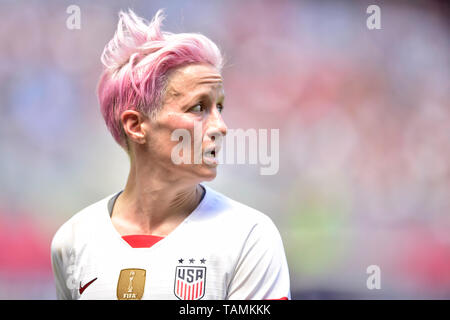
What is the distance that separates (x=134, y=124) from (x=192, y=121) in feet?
0.86

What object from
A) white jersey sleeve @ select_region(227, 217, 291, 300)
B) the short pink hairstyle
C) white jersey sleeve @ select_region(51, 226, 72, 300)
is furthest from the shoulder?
white jersey sleeve @ select_region(227, 217, 291, 300)

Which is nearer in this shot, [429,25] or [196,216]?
[196,216]

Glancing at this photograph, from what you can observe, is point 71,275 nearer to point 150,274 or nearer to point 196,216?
point 150,274

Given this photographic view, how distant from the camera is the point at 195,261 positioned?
2.13 m

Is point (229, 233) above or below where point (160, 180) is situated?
below

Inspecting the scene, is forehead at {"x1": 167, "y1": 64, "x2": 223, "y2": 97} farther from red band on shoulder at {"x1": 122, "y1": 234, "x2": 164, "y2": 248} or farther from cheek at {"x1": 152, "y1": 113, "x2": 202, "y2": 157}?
red band on shoulder at {"x1": 122, "y1": 234, "x2": 164, "y2": 248}

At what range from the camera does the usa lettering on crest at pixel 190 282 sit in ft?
6.88

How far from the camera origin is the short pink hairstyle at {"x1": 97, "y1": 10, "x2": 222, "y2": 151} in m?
2.17

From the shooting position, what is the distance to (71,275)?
2.33 meters

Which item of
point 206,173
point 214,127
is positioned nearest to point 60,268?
point 206,173

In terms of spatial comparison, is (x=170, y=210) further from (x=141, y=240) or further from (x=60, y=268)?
(x=60, y=268)

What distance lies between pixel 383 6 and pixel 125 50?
240 centimetres
